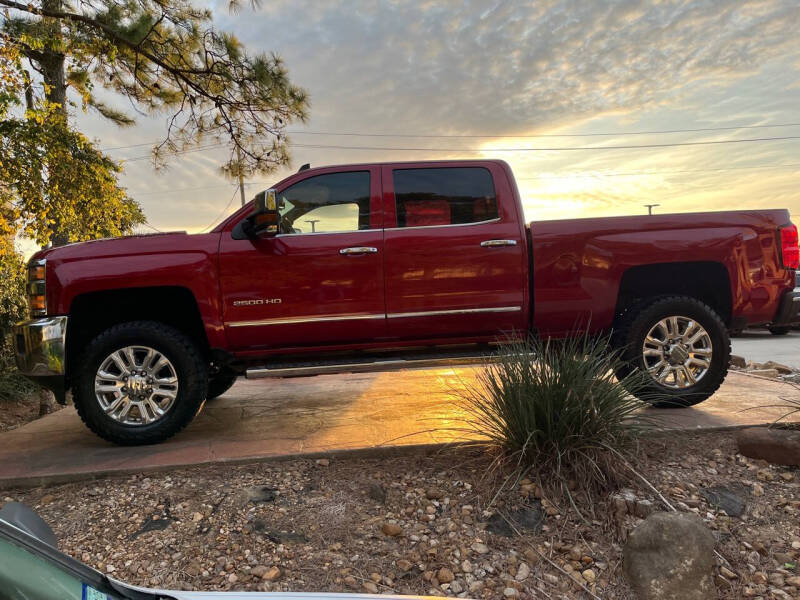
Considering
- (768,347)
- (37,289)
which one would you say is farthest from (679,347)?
(768,347)

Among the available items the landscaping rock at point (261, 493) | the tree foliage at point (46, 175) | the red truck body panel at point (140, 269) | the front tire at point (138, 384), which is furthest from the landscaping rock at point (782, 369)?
the tree foliage at point (46, 175)

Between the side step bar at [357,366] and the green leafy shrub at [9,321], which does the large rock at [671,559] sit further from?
the green leafy shrub at [9,321]

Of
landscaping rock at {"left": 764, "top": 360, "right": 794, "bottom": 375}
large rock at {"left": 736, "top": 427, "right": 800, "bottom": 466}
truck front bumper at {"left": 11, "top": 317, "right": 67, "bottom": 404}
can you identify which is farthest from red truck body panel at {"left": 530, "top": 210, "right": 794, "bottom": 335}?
landscaping rock at {"left": 764, "top": 360, "right": 794, "bottom": 375}

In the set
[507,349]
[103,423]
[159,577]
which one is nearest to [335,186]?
[507,349]

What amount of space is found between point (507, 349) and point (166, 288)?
8.74 feet

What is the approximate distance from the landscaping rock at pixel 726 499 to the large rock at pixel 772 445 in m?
0.48

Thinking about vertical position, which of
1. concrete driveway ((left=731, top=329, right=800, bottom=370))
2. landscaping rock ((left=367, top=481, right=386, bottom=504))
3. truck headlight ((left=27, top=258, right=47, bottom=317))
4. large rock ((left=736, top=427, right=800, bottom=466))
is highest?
truck headlight ((left=27, top=258, right=47, bottom=317))

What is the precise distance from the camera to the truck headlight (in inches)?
162

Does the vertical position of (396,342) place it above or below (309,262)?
below

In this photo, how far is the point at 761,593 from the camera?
2494 millimetres

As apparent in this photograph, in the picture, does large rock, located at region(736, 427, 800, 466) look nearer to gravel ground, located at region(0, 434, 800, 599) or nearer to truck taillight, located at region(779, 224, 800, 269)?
gravel ground, located at region(0, 434, 800, 599)

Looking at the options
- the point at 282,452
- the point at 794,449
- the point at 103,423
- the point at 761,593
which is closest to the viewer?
the point at 761,593

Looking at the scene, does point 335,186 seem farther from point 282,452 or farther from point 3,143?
point 3,143

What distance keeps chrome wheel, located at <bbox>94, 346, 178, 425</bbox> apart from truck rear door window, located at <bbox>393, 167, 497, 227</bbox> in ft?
7.10
